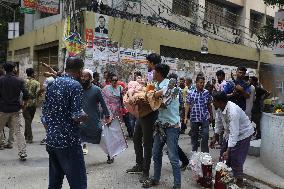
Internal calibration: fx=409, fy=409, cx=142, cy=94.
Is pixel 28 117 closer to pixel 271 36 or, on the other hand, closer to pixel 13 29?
pixel 271 36

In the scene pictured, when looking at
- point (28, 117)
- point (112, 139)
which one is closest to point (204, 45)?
point (28, 117)

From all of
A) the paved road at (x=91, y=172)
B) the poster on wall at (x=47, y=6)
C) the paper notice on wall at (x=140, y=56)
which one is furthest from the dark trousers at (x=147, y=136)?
the poster on wall at (x=47, y=6)

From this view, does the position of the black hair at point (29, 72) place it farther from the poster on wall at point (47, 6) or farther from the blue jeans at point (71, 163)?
the poster on wall at point (47, 6)

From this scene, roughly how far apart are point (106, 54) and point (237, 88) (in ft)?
26.9

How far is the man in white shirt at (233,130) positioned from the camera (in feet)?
18.8

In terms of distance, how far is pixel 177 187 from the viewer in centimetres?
593

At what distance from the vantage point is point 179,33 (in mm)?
19281

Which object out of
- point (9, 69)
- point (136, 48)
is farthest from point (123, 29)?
point (9, 69)

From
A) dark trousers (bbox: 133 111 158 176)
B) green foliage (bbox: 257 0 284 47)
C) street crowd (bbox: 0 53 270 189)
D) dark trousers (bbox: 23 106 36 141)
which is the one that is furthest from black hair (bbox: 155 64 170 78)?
green foliage (bbox: 257 0 284 47)

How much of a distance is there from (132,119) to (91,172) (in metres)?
4.33

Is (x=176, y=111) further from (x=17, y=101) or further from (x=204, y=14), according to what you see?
(x=204, y=14)

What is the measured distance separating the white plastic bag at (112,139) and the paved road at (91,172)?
0.28m

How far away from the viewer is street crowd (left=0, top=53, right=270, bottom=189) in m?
4.17

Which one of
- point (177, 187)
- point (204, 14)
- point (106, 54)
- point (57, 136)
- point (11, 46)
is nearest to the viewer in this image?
point (57, 136)
